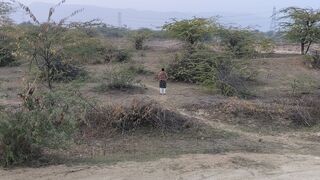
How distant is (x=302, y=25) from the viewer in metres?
26.5

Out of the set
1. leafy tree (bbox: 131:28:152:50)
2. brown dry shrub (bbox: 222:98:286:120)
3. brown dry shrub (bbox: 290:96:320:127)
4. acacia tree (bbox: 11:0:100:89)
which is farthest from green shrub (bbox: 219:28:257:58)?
acacia tree (bbox: 11:0:100:89)

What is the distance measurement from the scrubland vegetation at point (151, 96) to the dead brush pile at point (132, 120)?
0.08 feet

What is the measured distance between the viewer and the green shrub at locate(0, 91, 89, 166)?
31.7ft

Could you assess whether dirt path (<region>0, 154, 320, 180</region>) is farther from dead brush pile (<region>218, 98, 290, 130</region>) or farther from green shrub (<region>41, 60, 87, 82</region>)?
green shrub (<region>41, 60, 87, 82</region>)

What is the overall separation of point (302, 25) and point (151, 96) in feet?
39.3

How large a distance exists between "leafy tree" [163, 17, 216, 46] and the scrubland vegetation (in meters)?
0.05

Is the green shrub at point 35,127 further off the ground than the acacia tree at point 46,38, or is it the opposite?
the acacia tree at point 46,38

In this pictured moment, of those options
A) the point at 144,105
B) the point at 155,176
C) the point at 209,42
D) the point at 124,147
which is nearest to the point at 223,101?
the point at 144,105

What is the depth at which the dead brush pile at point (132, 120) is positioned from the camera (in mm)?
12758

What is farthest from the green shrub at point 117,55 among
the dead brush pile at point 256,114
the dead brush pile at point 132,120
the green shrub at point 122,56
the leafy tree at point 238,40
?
the dead brush pile at point 132,120

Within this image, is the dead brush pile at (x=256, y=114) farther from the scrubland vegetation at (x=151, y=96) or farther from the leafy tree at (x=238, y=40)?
the leafy tree at (x=238, y=40)

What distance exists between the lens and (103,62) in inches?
1001

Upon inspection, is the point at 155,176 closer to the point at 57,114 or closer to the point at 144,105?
the point at 57,114

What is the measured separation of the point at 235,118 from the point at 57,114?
19.8ft
